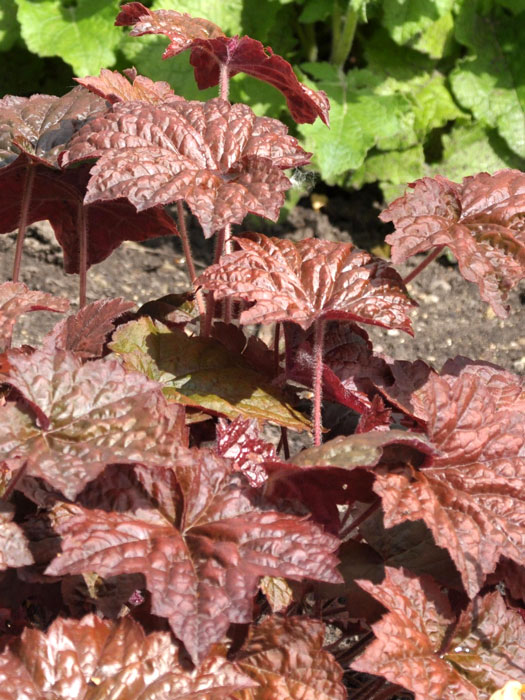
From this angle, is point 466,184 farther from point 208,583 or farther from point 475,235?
point 208,583

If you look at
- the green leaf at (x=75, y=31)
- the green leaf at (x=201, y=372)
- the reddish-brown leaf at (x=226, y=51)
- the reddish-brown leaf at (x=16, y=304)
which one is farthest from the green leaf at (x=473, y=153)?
the reddish-brown leaf at (x=16, y=304)

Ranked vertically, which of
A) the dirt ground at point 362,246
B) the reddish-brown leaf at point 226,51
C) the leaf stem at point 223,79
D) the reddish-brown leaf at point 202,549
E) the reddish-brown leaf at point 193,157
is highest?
the reddish-brown leaf at point 226,51

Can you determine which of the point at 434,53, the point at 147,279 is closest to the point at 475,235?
the point at 147,279

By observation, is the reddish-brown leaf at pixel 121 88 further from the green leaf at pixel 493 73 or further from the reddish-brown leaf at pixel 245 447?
the green leaf at pixel 493 73

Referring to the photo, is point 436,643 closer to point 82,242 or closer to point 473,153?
point 82,242

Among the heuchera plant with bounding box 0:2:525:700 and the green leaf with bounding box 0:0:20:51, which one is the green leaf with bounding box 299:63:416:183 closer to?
the green leaf with bounding box 0:0:20:51

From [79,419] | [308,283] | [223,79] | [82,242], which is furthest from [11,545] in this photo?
[223,79]

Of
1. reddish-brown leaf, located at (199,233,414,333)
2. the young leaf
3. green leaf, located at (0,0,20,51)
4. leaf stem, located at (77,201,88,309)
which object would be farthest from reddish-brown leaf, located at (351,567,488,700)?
green leaf, located at (0,0,20,51)
